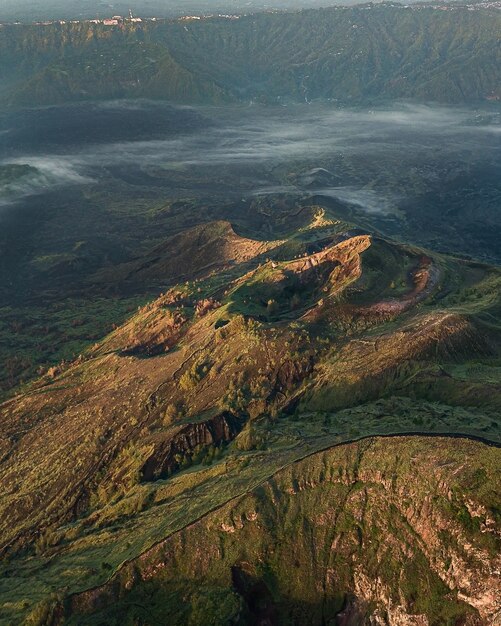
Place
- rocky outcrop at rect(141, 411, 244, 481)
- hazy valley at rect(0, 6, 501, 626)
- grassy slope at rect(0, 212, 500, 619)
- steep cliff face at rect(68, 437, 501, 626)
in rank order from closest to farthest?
steep cliff face at rect(68, 437, 501, 626) → hazy valley at rect(0, 6, 501, 626) → grassy slope at rect(0, 212, 500, 619) → rocky outcrop at rect(141, 411, 244, 481)

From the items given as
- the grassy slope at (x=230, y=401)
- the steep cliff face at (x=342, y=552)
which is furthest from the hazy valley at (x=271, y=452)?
the grassy slope at (x=230, y=401)

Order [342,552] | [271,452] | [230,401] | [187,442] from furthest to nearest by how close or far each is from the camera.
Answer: [230,401] → [187,442] → [271,452] → [342,552]

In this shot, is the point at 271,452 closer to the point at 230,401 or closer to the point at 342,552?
the point at 230,401

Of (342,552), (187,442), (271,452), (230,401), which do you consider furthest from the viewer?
(230,401)

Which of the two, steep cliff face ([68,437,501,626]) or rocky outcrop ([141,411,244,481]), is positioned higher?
steep cliff face ([68,437,501,626])

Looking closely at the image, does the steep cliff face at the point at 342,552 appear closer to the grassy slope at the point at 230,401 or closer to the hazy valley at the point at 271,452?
the hazy valley at the point at 271,452

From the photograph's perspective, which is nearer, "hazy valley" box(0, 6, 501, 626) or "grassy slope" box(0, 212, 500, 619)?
"hazy valley" box(0, 6, 501, 626)

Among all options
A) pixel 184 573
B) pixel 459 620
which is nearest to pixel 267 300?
pixel 184 573

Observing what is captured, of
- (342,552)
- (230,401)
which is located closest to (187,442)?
(230,401)

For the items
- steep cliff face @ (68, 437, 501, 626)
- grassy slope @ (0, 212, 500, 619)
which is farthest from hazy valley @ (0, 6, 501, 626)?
grassy slope @ (0, 212, 500, 619)

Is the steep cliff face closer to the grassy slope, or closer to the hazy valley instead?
the hazy valley
